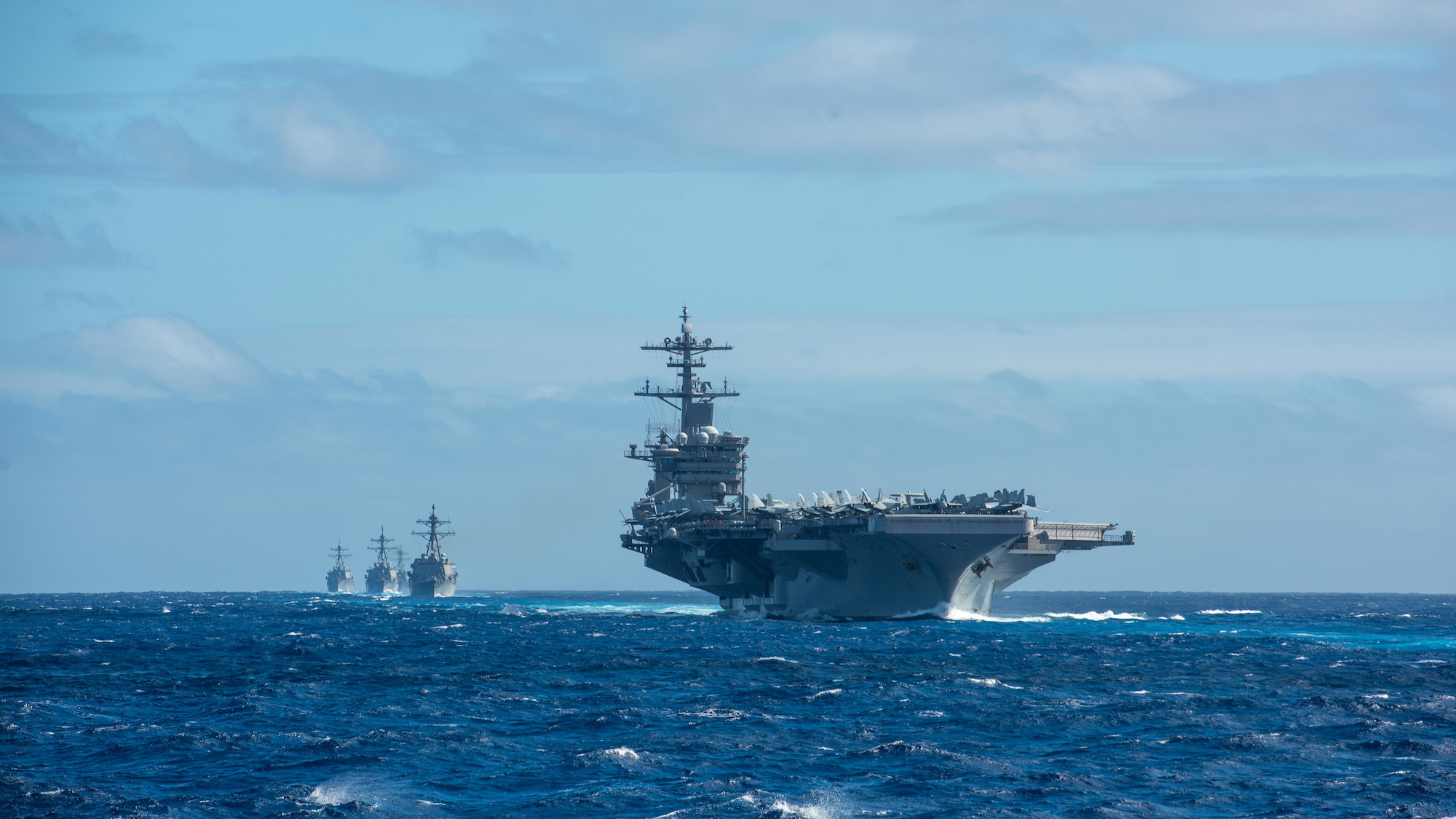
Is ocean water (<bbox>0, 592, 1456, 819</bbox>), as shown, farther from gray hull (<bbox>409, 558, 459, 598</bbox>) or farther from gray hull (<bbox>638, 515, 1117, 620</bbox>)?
gray hull (<bbox>409, 558, 459, 598</bbox>)

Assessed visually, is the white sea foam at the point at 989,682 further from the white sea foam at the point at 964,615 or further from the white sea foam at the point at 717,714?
the white sea foam at the point at 964,615

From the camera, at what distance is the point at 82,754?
24594 millimetres

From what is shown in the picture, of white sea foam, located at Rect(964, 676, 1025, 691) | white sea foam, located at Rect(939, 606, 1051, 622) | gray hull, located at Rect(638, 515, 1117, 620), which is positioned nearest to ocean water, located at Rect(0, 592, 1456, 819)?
white sea foam, located at Rect(964, 676, 1025, 691)

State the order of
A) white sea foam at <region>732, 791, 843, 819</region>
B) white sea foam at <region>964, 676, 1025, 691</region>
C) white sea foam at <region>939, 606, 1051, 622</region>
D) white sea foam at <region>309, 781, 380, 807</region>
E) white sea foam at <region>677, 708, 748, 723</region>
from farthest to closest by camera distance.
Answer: white sea foam at <region>939, 606, 1051, 622</region> < white sea foam at <region>964, 676, 1025, 691</region> < white sea foam at <region>677, 708, 748, 723</region> < white sea foam at <region>309, 781, 380, 807</region> < white sea foam at <region>732, 791, 843, 819</region>

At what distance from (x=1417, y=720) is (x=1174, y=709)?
462cm

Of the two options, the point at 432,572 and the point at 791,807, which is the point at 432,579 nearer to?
the point at 432,572

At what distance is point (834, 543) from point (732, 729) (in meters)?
29.5

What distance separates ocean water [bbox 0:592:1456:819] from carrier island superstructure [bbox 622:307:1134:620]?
398 cm

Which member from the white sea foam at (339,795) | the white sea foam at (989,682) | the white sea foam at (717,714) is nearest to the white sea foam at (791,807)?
the white sea foam at (339,795)

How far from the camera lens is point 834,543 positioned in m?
57.0

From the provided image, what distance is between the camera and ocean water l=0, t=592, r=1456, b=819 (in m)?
21.2

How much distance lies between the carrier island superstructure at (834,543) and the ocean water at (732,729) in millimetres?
3975

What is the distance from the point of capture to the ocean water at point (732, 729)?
21.2 meters

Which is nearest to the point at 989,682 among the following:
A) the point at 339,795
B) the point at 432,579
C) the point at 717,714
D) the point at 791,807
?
the point at 717,714
